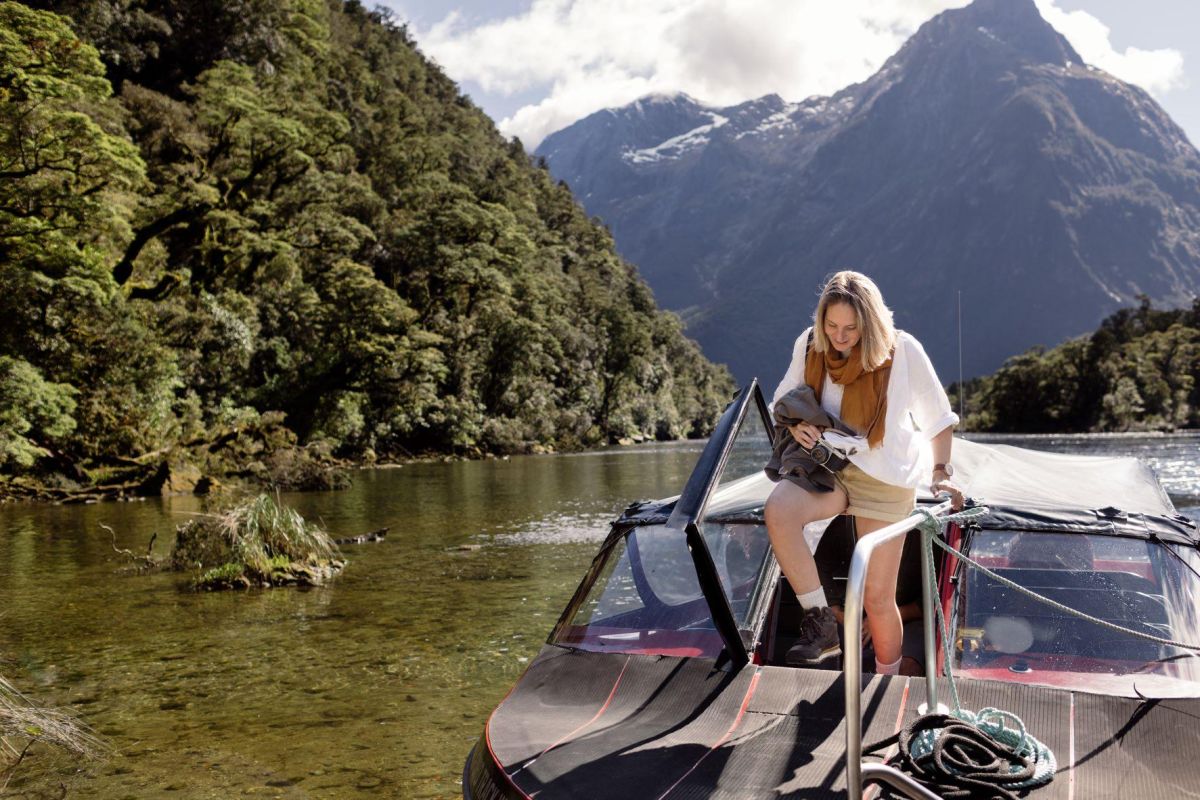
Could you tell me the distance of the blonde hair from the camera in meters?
4.17

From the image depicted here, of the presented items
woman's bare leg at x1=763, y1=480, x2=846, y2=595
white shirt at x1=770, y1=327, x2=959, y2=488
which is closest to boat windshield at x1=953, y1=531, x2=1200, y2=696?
white shirt at x1=770, y1=327, x2=959, y2=488

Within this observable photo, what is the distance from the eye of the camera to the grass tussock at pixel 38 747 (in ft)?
18.4

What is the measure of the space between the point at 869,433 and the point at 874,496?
0.30 meters

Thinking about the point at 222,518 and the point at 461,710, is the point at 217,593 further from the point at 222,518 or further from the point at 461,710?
the point at 461,710

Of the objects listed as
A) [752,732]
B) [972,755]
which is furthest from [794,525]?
[972,755]

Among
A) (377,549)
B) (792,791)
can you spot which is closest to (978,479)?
(792,791)

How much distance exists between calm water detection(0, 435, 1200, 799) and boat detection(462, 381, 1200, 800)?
70.4 inches

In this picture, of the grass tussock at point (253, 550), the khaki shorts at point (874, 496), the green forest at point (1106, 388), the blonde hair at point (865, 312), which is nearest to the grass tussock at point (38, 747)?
the khaki shorts at point (874, 496)

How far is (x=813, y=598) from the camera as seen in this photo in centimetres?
429

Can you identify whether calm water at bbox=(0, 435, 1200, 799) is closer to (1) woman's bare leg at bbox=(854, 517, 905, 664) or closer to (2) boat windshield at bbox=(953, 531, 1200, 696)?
(1) woman's bare leg at bbox=(854, 517, 905, 664)

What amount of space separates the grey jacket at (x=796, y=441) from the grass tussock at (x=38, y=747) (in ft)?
15.3

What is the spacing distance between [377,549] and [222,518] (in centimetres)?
320

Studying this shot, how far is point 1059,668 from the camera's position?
13.6 feet

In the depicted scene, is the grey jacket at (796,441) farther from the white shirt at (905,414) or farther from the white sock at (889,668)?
the white sock at (889,668)
